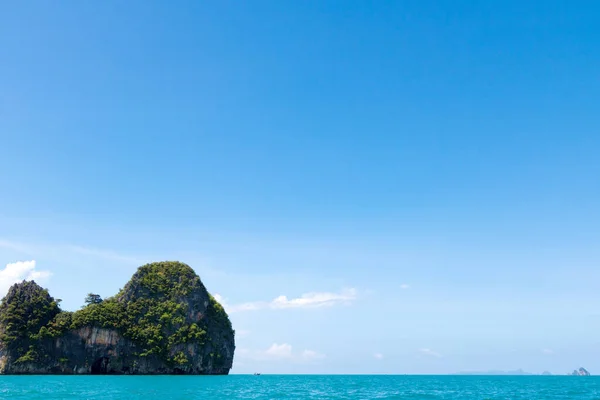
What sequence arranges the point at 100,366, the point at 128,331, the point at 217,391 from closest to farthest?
the point at 217,391 → the point at 100,366 → the point at 128,331

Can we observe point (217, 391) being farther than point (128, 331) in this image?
No

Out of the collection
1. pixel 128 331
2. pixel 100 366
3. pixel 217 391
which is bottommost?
pixel 217 391

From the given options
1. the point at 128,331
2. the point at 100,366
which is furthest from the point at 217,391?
the point at 100,366

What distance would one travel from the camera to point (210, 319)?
107 metres

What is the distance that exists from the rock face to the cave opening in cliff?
0.13m

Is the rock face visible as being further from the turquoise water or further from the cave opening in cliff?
the turquoise water

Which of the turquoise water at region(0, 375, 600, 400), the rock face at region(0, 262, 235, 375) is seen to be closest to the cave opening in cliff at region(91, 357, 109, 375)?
the rock face at region(0, 262, 235, 375)

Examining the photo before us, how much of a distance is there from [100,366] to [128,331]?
8.40m

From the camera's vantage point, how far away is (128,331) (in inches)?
3745

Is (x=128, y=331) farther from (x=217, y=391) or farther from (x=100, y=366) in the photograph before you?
(x=217, y=391)

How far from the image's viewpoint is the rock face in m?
87.4

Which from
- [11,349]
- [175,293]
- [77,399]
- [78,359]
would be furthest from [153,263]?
[77,399]

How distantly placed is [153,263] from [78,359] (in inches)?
995

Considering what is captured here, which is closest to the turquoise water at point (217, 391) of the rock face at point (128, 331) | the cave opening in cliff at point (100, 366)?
the rock face at point (128, 331)
